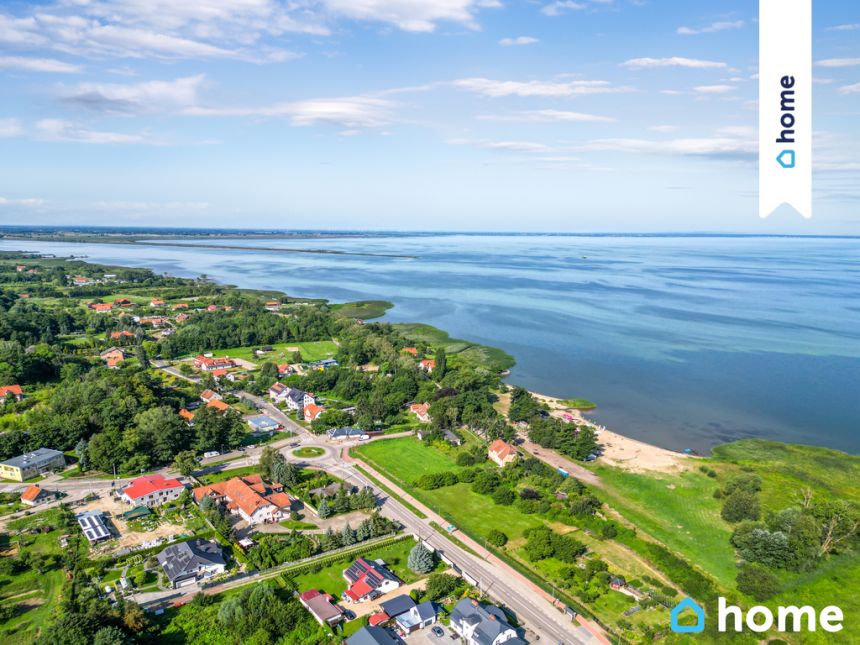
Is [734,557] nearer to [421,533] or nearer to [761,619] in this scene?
[761,619]

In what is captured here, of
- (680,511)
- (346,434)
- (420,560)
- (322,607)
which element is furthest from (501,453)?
(322,607)

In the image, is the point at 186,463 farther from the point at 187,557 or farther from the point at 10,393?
the point at 10,393

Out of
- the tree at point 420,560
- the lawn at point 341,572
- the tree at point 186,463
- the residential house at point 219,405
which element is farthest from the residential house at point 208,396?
the tree at point 420,560

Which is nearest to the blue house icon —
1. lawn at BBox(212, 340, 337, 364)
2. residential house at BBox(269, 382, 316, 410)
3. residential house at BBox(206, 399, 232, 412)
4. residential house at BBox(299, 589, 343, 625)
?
residential house at BBox(299, 589, 343, 625)

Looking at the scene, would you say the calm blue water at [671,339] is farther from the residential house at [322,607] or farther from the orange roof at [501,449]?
the residential house at [322,607]

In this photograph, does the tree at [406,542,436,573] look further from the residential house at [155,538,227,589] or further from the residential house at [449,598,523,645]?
the residential house at [155,538,227,589]

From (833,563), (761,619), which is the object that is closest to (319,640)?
(761,619)
